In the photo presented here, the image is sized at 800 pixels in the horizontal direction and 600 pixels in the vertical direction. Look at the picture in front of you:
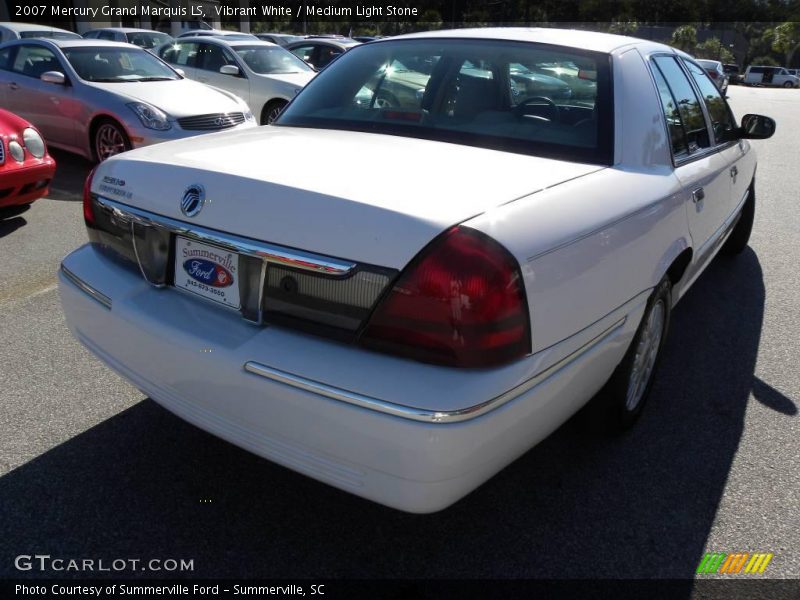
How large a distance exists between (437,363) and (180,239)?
0.95m

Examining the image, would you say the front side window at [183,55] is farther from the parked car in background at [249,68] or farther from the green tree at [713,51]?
the green tree at [713,51]

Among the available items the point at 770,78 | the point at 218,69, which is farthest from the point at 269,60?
the point at 770,78

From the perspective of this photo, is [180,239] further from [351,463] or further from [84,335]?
[351,463]

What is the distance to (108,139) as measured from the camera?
25.1ft

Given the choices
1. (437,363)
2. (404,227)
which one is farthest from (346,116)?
(437,363)

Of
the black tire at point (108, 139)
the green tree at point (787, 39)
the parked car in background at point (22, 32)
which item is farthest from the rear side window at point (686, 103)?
the green tree at point (787, 39)

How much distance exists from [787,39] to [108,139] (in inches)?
2613

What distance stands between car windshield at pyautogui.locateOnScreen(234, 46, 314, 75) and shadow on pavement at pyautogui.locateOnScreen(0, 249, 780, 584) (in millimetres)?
8796

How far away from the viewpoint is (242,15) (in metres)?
40.5

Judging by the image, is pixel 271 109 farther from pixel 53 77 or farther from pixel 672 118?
pixel 672 118

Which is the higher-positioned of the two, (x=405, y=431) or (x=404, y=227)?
(x=404, y=227)

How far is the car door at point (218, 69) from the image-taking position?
35.0 feet

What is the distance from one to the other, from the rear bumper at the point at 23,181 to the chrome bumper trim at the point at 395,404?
4.37 metres
